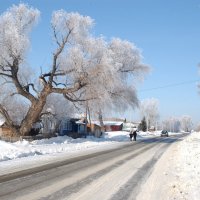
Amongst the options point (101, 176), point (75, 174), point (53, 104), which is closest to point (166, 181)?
point (101, 176)

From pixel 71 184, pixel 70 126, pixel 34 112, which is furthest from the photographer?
pixel 70 126

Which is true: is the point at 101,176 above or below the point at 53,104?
below

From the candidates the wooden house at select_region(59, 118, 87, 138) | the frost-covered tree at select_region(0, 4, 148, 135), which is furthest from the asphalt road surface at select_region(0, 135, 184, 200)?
the wooden house at select_region(59, 118, 87, 138)

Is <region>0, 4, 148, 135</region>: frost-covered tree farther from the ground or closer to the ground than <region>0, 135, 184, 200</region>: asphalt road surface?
farther from the ground

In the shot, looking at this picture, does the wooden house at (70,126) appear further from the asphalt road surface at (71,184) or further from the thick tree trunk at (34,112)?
the asphalt road surface at (71,184)

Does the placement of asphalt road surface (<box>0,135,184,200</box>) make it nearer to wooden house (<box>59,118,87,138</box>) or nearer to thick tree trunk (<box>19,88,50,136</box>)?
thick tree trunk (<box>19,88,50,136</box>)

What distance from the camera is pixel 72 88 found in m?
38.3

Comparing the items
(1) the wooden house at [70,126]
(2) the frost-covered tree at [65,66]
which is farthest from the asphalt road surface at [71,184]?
(1) the wooden house at [70,126]

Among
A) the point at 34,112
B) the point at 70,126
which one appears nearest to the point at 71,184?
the point at 34,112

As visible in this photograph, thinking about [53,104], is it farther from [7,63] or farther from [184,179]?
[184,179]

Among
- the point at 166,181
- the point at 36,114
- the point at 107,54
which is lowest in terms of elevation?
the point at 166,181

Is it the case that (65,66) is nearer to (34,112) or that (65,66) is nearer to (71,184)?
(34,112)

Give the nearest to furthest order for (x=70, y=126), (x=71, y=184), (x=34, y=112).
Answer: (x=71, y=184), (x=34, y=112), (x=70, y=126)

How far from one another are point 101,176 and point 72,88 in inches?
969
